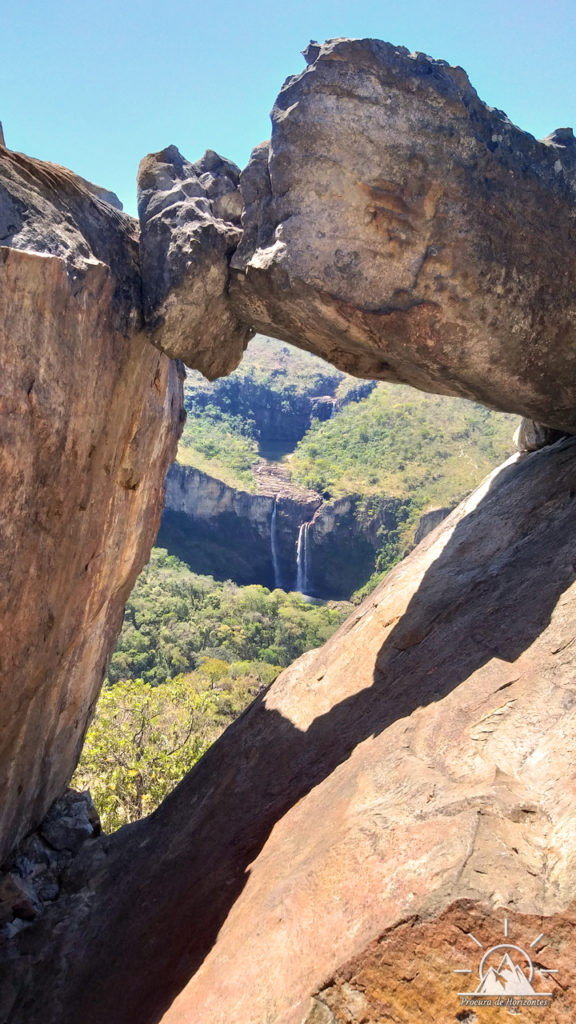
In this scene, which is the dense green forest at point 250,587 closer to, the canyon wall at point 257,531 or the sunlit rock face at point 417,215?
the canyon wall at point 257,531

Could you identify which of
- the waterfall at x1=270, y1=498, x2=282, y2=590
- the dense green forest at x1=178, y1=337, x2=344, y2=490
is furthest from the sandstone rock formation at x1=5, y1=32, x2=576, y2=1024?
the dense green forest at x1=178, y1=337, x2=344, y2=490

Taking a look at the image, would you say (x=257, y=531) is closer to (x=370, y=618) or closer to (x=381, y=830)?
(x=370, y=618)

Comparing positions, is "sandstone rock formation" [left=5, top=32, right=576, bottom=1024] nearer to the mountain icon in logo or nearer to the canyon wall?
the mountain icon in logo

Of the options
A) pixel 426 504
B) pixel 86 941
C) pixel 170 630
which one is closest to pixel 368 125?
pixel 86 941

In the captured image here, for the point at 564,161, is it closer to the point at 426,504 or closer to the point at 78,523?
the point at 78,523

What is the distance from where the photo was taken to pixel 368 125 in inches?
311

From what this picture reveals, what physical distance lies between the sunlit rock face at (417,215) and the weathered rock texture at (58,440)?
2081mm

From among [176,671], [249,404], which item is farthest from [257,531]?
[176,671]

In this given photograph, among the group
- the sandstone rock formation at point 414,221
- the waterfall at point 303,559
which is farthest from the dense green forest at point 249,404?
the sandstone rock formation at point 414,221

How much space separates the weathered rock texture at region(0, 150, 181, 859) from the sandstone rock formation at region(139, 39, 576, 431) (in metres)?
1.11

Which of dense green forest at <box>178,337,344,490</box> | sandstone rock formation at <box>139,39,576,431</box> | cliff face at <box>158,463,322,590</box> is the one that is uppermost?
sandstone rock formation at <box>139,39,576,431</box>
